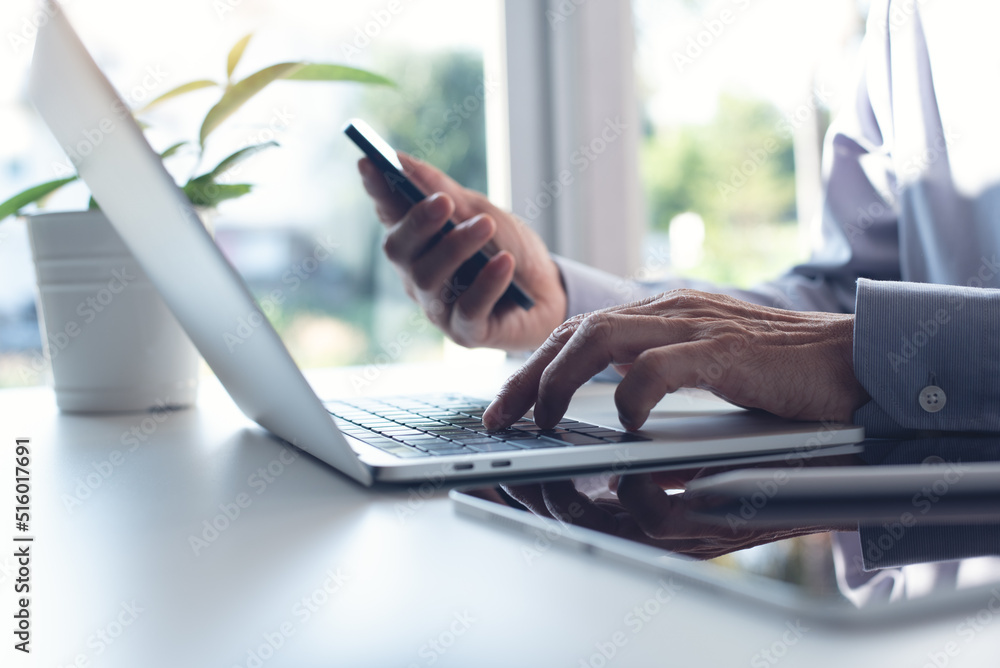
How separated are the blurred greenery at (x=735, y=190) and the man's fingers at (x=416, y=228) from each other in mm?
1739

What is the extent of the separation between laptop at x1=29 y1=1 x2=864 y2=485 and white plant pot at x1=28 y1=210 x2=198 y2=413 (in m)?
0.16

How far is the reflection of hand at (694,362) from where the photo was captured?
1.81ft

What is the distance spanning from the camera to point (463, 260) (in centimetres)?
98

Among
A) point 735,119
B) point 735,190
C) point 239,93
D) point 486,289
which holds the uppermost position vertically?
point 239,93

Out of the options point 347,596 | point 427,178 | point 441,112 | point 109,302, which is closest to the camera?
point 347,596

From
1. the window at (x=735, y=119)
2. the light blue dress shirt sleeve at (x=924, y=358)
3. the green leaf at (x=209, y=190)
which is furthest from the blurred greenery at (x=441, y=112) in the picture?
the light blue dress shirt sleeve at (x=924, y=358)

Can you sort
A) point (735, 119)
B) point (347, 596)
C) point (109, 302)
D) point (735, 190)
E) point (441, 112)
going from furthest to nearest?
point (735, 190), point (735, 119), point (441, 112), point (109, 302), point (347, 596)

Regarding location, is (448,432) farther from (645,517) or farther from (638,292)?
(638,292)

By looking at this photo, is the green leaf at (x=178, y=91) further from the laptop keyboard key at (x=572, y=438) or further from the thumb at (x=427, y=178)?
the laptop keyboard key at (x=572, y=438)

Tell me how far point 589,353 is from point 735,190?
346 centimetres

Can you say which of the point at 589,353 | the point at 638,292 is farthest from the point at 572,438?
the point at 638,292

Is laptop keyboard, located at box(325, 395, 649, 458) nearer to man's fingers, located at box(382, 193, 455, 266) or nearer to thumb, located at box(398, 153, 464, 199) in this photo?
man's fingers, located at box(382, 193, 455, 266)

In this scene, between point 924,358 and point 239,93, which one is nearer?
point 924,358

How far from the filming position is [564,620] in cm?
27
